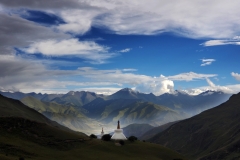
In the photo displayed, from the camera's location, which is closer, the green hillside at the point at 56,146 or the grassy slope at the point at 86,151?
the grassy slope at the point at 86,151

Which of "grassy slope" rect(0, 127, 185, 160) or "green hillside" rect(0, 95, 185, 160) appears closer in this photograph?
"grassy slope" rect(0, 127, 185, 160)

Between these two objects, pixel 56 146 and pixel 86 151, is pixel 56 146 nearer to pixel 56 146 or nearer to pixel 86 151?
pixel 56 146

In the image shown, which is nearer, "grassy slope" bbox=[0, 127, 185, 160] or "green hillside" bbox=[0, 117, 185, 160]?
"grassy slope" bbox=[0, 127, 185, 160]

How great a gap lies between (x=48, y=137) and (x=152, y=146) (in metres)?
42.8

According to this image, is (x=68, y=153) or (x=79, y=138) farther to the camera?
(x=79, y=138)

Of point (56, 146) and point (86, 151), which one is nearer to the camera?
point (86, 151)

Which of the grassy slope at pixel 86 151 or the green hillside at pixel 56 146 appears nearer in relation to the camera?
the grassy slope at pixel 86 151

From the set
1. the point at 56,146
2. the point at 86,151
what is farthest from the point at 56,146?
the point at 86,151

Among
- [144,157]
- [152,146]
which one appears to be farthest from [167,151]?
[144,157]

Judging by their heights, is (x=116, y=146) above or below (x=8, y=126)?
below

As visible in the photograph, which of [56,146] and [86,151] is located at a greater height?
[56,146]

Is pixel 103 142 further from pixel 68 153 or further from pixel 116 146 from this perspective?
pixel 68 153

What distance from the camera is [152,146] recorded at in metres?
129

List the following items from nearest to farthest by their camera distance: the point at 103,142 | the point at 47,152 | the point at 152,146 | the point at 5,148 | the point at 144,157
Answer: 1. the point at 5,148
2. the point at 47,152
3. the point at 144,157
4. the point at 103,142
5. the point at 152,146
